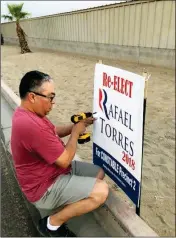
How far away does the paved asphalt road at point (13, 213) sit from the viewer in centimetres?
273

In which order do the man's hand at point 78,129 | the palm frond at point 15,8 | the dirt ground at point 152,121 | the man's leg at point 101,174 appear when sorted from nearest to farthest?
the man's hand at point 78,129
the man's leg at point 101,174
the dirt ground at point 152,121
the palm frond at point 15,8

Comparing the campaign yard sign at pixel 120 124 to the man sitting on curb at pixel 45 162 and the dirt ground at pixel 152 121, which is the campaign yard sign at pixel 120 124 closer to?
the man sitting on curb at pixel 45 162

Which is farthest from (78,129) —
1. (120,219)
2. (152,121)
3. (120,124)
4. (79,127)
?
(152,121)

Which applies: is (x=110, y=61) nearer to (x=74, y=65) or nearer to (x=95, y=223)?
(x=74, y=65)

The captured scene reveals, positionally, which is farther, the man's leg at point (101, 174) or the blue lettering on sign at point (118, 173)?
the man's leg at point (101, 174)

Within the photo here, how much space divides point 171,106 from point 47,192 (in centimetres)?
428

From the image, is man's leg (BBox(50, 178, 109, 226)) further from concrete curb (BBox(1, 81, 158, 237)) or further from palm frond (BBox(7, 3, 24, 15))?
palm frond (BBox(7, 3, 24, 15))

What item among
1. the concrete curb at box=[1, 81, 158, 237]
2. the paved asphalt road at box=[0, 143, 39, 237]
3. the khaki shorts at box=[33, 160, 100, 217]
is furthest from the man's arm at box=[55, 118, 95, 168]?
the paved asphalt road at box=[0, 143, 39, 237]

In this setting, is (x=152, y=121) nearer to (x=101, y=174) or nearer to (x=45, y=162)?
(x=101, y=174)

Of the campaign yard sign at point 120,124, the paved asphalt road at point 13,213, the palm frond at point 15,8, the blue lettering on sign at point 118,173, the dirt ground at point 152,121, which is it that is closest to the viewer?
the campaign yard sign at point 120,124

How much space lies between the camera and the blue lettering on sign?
2440 millimetres

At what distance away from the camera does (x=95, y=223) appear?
2754 millimetres

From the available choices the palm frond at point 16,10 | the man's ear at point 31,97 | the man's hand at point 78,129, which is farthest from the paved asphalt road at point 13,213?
the palm frond at point 16,10

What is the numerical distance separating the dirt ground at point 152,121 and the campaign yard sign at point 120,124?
0.68 metres
